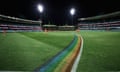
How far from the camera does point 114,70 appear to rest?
479 cm

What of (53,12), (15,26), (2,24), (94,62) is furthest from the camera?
(53,12)

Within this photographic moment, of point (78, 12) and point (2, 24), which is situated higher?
point (78, 12)

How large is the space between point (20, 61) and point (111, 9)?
173ft

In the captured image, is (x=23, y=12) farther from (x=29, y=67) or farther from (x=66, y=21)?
(x=29, y=67)

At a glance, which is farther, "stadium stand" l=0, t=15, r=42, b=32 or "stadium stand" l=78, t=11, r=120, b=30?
"stadium stand" l=78, t=11, r=120, b=30

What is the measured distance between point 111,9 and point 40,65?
5294cm

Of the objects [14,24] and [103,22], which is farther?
[103,22]

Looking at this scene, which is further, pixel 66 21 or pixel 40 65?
pixel 66 21

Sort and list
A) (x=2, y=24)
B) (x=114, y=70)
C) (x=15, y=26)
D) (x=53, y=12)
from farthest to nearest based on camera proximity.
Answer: (x=53, y=12) < (x=15, y=26) < (x=2, y=24) < (x=114, y=70)

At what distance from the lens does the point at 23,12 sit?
60188 millimetres

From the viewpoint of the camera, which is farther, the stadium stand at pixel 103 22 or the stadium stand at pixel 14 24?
the stadium stand at pixel 103 22

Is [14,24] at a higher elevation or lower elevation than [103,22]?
lower

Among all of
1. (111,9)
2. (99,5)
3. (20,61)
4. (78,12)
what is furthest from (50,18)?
(20,61)

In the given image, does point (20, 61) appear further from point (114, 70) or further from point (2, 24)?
point (2, 24)
